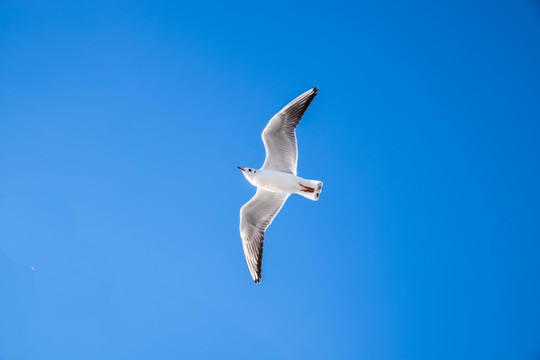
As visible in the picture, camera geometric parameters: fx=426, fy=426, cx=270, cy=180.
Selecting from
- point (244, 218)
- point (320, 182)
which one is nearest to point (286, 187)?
point (320, 182)

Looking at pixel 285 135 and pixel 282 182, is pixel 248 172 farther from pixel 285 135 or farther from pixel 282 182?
pixel 285 135

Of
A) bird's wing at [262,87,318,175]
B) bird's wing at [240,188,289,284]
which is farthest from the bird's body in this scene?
bird's wing at [240,188,289,284]

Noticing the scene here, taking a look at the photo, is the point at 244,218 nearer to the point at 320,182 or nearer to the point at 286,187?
the point at 286,187

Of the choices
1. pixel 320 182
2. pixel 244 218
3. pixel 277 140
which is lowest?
pixel 244 218

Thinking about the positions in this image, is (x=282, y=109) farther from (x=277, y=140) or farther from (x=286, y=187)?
(x=286, y=187)

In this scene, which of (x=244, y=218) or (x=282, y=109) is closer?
(x=282, y=109)

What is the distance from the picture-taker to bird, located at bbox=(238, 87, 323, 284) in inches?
312

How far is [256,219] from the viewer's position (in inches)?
340

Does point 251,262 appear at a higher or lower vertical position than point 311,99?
lower

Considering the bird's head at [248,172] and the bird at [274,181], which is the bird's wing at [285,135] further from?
the bird's head at [248,172]

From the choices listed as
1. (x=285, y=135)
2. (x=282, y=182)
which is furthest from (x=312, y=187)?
(x=285, y=135)

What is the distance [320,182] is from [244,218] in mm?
1768

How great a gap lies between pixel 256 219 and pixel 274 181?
1.06m

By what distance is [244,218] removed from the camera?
8.62m
